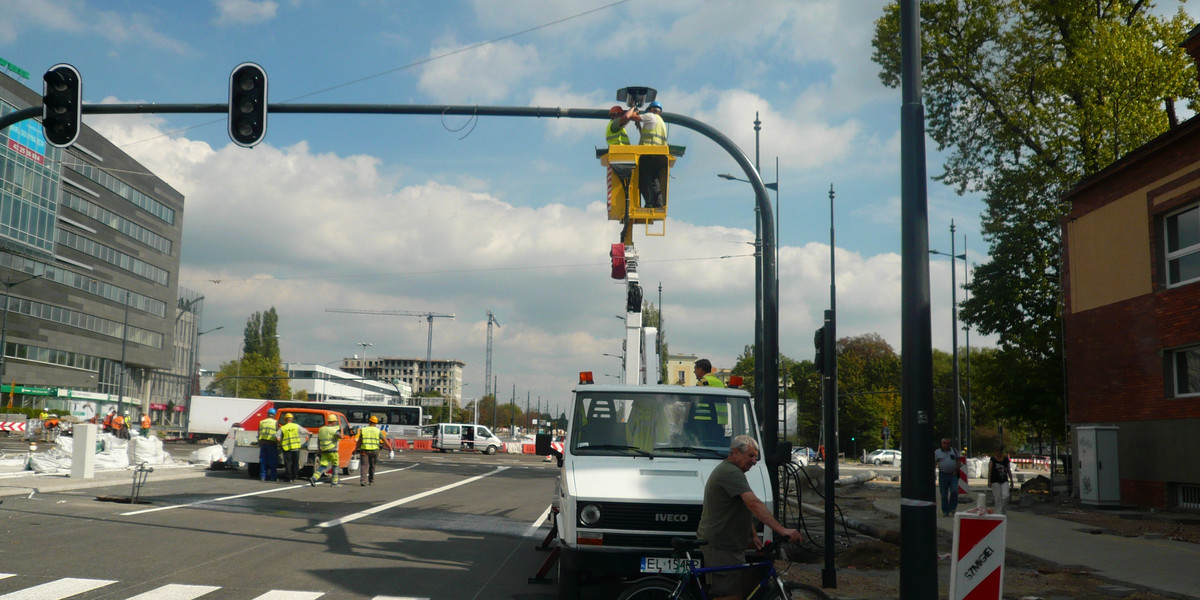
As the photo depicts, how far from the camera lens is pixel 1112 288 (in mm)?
22469

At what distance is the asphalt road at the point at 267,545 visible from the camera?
9.14 m

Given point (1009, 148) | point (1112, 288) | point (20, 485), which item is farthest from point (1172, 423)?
point (20, 485)

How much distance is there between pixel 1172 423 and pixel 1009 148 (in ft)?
41.4

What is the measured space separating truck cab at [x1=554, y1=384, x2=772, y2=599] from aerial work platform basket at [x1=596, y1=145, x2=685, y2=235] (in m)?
3.06

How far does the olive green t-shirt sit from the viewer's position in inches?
269

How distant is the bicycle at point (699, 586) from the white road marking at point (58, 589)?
5.00 meters

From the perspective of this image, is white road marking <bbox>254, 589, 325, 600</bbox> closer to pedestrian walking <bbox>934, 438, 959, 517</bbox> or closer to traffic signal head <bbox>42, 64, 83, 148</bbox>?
traffic signal head <bbox>42, 64, 83, 148</bbox>

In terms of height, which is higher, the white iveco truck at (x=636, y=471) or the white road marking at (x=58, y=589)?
the white iveco truck at (x=636, y=471)

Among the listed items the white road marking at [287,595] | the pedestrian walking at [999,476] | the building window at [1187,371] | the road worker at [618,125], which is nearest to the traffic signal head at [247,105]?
the road worker at [618,125]

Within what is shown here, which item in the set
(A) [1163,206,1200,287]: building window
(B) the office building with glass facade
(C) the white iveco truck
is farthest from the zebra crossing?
(B) the office building with glass facade

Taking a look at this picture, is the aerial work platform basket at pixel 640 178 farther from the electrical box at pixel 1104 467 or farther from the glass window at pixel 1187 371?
the electrical box at pixel 1104 467

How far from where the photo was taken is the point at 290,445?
2445 cm

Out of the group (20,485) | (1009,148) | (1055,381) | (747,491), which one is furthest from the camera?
(1055,381)

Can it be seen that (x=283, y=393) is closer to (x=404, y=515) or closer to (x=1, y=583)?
(x=404, y=515)
